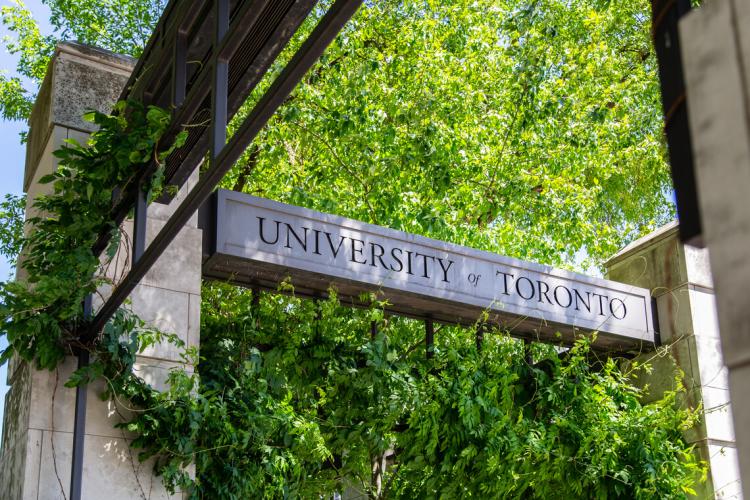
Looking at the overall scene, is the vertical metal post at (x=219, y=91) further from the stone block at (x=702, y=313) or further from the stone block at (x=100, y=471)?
the stone block at (x=702, y=313)

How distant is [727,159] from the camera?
1.09 metres

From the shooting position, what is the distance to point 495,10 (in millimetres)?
13070

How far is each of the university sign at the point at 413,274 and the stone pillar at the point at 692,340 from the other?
21cm

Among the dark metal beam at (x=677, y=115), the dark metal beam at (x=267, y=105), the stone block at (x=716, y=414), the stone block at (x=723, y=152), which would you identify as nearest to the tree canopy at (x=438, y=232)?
the stone block at (x=716, y=414)

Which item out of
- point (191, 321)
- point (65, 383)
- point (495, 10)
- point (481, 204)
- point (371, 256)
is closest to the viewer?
point (65, 383)

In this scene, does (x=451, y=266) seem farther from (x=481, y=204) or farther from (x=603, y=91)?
(x=603, y=91)

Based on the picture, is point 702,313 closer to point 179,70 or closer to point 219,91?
point 179,70

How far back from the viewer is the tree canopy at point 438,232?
6.91 meters

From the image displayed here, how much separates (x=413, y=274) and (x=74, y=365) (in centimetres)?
257

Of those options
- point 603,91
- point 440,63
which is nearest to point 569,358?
point 440,63

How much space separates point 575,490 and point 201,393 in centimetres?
303

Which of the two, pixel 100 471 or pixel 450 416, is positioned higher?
pixel 450 416

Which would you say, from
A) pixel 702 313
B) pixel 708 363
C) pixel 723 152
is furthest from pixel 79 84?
pixel 723 152

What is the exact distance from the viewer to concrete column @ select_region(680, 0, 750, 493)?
1.04 m
